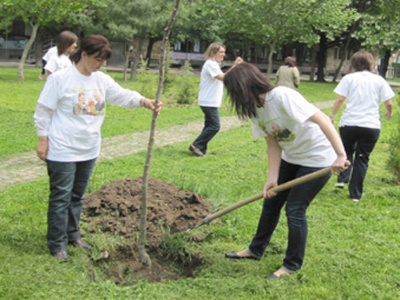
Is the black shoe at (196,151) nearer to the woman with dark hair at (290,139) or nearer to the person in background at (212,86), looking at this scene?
the person in background at (212,86)

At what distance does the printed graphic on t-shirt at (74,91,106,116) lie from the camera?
3.76m

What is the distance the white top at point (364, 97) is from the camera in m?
6.04

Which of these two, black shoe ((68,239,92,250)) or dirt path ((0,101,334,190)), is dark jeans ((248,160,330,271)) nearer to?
black shoe ((68,239,92,250))

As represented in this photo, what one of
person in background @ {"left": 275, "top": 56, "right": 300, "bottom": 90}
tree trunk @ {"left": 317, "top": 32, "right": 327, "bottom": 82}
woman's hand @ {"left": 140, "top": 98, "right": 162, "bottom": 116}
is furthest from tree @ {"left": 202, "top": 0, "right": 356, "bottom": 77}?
woman's hand @ {"left": 140, "top": 98, "right": 162, "bottom": 116}

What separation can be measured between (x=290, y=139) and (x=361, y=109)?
9.11ft

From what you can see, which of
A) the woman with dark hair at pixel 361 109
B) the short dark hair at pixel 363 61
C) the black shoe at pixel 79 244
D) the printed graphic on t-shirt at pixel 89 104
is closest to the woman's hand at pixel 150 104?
the printed graphic on t-shirt at pixel 89 104

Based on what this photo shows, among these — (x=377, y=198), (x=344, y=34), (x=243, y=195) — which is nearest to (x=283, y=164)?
(x=243, y=195)

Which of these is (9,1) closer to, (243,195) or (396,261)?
(243,195)

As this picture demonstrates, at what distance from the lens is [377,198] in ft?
20.6

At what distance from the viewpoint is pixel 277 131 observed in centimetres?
366

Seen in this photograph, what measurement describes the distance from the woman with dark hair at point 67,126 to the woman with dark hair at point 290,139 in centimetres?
86

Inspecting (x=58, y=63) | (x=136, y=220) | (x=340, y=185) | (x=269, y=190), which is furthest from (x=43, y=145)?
(x=340, y=185)

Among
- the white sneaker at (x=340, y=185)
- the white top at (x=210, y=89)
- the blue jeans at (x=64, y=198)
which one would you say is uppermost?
the white top at (x=210, y=89)

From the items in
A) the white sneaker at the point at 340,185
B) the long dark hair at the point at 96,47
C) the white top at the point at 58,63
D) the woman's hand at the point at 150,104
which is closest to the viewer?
the long dark hair at the point at 96,47
